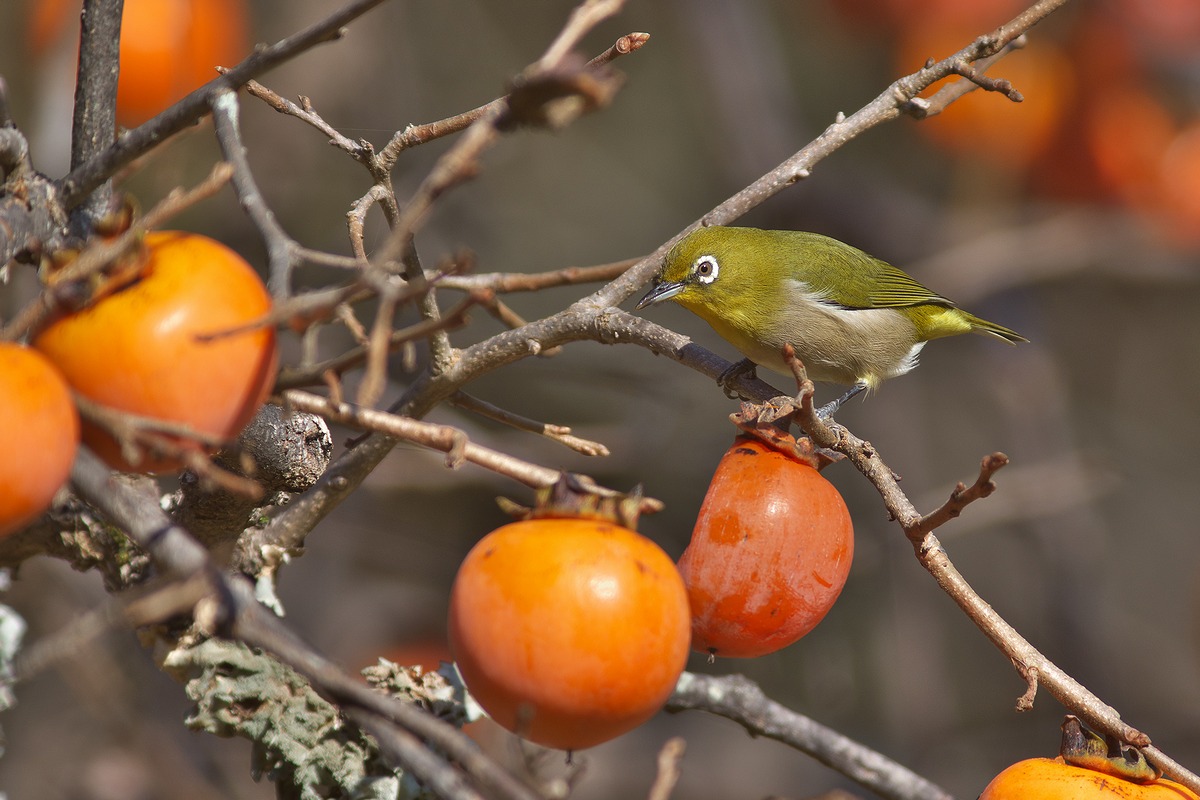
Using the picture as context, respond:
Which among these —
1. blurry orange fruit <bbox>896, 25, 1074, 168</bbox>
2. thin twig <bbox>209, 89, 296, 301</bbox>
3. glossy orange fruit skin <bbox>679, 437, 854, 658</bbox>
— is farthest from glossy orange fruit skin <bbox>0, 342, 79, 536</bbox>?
blurry orange fruit <bbox>896, 25, 1074, 168</bbox>

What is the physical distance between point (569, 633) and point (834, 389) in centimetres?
404

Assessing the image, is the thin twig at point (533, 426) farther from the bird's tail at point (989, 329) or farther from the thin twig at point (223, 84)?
the bird's tail at point (989, 329)

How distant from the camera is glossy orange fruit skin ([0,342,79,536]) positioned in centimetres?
104

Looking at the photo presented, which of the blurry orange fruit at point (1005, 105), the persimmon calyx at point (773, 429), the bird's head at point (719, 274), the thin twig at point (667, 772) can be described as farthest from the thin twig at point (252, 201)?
the blurry orange fruit at point (1005, 105)

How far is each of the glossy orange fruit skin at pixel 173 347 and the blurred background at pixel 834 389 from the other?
9.38 feet

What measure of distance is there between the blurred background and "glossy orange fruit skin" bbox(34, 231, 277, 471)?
2858 mm

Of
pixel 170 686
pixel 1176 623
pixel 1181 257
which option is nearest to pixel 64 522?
pixel 170 686

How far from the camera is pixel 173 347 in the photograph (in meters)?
1.13

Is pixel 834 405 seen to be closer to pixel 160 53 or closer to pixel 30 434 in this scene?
pixel 160 53

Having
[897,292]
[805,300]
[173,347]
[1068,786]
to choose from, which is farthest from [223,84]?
[897,292]

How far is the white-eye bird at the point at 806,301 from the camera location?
3.74 metres

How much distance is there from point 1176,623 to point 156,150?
8.10 meters

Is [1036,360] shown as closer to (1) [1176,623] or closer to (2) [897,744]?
(2) [897,744]

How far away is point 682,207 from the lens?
8.10m
